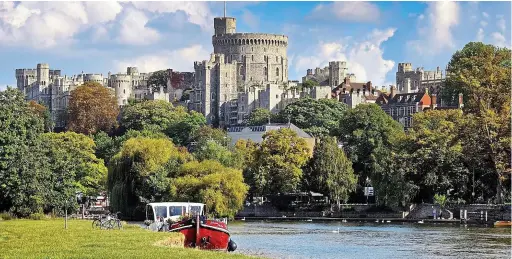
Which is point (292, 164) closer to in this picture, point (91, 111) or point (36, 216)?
point (36, 216)

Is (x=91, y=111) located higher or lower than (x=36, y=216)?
higher

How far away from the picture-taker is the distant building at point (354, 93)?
17275 centimetres

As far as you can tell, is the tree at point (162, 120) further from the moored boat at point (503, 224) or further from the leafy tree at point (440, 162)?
the moored boat at point (503, 224)

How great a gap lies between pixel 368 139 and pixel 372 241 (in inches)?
1642

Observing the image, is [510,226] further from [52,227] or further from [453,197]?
[52,227]

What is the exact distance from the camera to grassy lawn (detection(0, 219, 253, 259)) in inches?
1314

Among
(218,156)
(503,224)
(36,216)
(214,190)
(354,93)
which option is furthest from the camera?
(354,93)

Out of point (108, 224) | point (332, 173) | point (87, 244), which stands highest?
point (332, 173)

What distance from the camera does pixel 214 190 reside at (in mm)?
78938

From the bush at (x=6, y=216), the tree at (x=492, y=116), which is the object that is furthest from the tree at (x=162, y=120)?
the bush at (x=6, y=216)

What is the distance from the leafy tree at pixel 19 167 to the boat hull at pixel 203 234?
1390 centimetres

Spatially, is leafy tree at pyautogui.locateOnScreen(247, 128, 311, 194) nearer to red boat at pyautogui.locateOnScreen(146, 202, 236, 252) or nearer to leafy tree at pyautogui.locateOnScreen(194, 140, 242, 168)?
leafy tree at pyautogui.locateOnScreen(194, 140, 242, 168)

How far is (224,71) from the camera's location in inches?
7416

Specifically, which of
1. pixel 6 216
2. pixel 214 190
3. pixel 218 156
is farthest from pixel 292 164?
pixel 6 216
